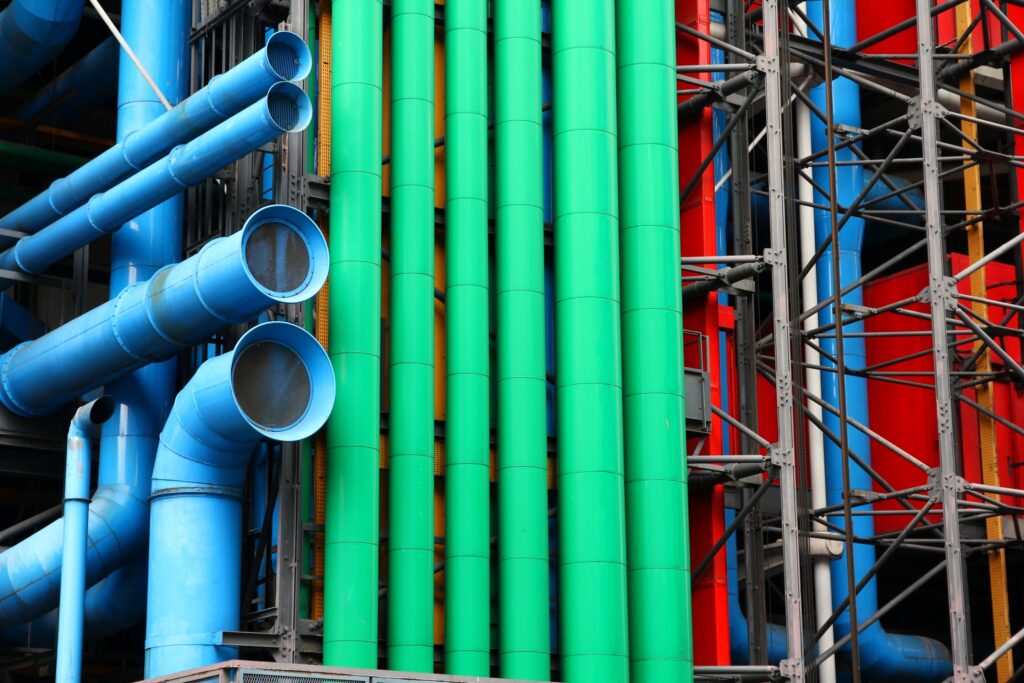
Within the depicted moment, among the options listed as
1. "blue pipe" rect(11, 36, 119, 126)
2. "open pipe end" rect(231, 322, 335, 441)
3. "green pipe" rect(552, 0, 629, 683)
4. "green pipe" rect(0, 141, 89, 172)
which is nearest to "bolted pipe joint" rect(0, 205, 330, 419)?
"open pipe end" rect(231, 322, 335, 441)

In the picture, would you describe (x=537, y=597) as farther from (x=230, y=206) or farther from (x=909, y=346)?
(x=909, y=346)

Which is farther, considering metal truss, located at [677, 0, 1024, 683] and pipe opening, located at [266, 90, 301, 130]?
metal truss, located at [677, 0, 1024, 683]

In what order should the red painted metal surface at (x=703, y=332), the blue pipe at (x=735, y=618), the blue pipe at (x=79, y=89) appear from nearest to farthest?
the red painted metal surface at (x=703, y=332), the blue pipe at (x=735, y=618), the blue pipe at (x=79, y=89)

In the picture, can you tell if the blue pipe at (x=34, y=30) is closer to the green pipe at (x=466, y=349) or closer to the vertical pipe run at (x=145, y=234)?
the vertical pipe run at (x=145, y=234)

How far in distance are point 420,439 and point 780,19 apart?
11.7 m

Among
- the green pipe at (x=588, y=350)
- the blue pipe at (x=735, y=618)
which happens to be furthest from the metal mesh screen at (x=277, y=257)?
the blue pipe at (x=735, y=618)

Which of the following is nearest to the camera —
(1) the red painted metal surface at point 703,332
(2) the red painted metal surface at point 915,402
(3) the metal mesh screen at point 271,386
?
(3) the metal mesh screen at point 271,386

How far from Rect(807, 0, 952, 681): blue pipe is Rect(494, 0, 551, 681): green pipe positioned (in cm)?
931

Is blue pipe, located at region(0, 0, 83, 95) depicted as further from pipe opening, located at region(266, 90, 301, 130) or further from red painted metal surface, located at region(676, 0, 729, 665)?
red painted metal surface, located at region(676, 0, 729, 665)

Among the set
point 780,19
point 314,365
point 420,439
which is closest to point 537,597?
point 420,439

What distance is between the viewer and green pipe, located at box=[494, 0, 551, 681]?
24.7 metres

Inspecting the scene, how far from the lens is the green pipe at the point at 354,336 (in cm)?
2358

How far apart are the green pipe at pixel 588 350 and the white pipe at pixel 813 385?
7.10 m

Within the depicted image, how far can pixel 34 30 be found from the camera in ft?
98.8
